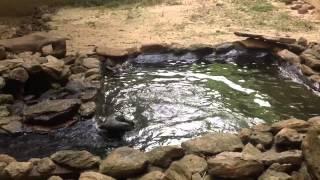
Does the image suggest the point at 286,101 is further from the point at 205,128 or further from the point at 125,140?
the point at 125,140

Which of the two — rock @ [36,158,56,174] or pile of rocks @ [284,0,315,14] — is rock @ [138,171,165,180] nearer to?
rock @ [36,158,56,174]

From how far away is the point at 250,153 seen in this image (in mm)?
4379

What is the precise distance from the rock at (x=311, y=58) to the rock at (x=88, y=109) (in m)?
3.65

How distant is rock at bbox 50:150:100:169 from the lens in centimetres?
445

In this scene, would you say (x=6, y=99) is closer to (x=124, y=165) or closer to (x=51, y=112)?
(x=51, y=112)

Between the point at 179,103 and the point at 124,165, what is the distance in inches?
85.5

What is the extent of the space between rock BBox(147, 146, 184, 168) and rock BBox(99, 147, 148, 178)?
86 millimetres

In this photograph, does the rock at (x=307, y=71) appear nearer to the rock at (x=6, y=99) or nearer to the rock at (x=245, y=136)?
the rock at (x=245, y=136)

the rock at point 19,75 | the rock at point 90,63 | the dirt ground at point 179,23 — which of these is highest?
the dirt ground at point 179,23

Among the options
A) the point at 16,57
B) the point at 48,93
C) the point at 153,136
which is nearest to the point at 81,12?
the point at 16,57

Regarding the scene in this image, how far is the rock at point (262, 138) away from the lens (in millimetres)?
4684

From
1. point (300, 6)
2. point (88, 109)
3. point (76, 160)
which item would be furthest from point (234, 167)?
point (300, 6)

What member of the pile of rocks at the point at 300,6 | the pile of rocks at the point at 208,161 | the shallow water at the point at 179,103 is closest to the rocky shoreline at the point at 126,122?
the pile of rocks at the point at 208,161

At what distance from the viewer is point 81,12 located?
11.4 metres
